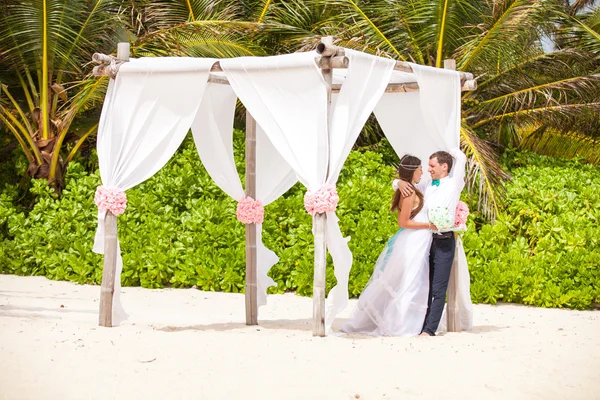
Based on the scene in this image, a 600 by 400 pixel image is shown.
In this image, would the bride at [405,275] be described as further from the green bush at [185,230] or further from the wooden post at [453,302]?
the green bush at [185,230]

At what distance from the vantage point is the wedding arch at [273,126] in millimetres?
7504

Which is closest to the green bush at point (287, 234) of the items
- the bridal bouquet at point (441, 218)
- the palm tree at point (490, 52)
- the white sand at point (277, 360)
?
the palm tree at point (490, 52)

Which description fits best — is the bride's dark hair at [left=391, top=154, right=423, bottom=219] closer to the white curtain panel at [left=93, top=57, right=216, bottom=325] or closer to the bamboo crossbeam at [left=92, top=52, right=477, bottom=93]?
the bamboo crossbeam at [left=92, top=52, right=477, bottom=93]

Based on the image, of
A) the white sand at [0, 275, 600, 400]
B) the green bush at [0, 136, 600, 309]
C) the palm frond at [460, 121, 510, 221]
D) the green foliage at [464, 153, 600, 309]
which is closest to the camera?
the white sand at [0, 275, 600, 400]

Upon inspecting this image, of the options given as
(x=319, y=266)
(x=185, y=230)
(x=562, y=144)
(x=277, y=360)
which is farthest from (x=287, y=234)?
(x=562, y=144)

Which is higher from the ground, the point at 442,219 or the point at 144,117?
the point at 144,117

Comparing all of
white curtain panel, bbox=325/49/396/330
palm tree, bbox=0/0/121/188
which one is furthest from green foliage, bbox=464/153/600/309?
palm tree, bbox=0/0/121/188

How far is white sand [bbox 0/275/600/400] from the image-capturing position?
5.89 meters

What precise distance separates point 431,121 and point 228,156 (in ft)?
6.61

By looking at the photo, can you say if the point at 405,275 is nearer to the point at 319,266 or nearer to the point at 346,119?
the point at 319,266

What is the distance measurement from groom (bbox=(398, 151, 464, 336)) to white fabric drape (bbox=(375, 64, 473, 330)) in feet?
0.31

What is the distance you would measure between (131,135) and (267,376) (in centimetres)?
281

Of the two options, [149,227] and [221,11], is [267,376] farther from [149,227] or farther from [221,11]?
[221,11]

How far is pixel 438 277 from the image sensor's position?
8039 millimetres
